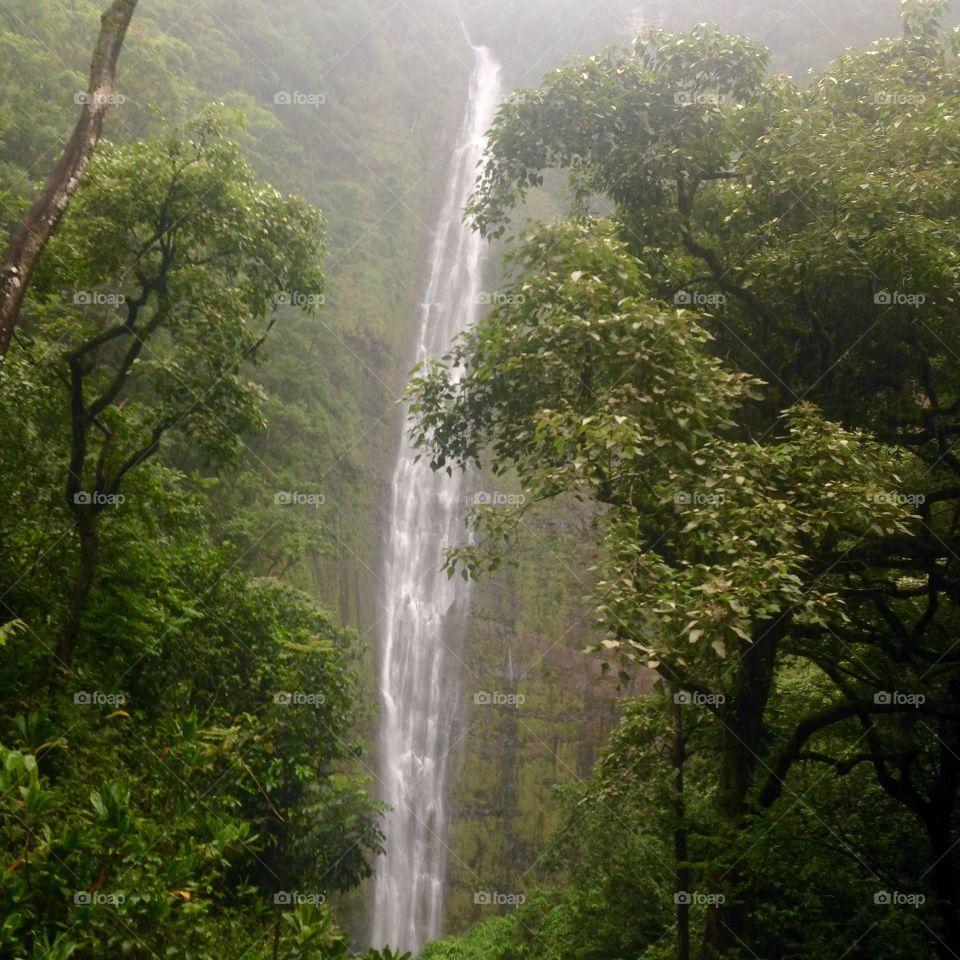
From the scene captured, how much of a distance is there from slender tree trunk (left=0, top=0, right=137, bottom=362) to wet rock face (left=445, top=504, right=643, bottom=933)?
17.9 metres

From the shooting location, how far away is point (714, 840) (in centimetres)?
638

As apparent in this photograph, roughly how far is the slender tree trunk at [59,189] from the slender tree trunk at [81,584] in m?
1.91

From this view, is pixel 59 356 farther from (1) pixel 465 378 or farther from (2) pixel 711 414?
(2) pixel 711 414

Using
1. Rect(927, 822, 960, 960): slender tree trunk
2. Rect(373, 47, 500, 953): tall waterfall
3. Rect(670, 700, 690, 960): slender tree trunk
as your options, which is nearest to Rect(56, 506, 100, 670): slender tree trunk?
Rect(670, 700, 690, 960): slender tree trunk

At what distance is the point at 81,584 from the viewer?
22.5 ft

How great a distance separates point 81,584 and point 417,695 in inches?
696

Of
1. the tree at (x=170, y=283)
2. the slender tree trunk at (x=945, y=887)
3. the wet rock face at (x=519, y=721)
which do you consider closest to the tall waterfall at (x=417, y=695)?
the wet rock face at (x=519, y=721)

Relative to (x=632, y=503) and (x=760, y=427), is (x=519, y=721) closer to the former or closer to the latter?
(x=760, y=427)

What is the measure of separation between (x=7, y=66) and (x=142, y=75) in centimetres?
330

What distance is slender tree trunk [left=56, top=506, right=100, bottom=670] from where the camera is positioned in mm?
6770

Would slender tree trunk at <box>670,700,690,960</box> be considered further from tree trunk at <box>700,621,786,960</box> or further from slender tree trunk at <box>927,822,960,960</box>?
slender tree trunk at <box>927,822,960,960</box>

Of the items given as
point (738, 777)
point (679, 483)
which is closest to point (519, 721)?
point (738, 777)

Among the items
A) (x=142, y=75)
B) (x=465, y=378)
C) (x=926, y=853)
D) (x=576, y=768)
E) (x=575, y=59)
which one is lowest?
(x=576, y=768)

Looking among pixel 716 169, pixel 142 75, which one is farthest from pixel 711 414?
pixel 142 75
